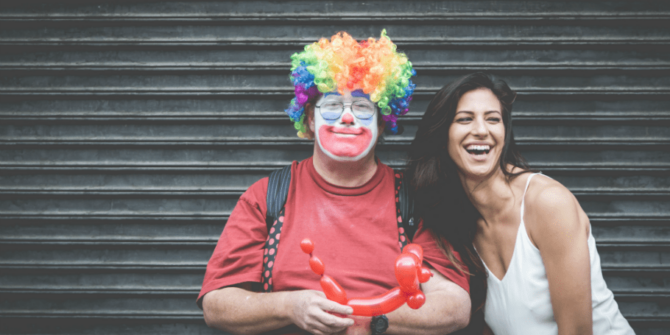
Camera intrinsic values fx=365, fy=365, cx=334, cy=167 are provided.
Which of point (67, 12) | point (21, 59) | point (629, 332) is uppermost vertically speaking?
point (67, 12)

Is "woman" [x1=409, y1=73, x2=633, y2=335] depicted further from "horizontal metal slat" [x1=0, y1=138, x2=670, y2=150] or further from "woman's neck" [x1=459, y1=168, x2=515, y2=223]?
"horizontal metal slat" [x1=0, y1=138, x2=670, y2=150]

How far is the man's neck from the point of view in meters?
2.06

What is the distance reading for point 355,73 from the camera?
1947mm

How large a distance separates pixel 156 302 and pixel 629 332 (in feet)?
10.5

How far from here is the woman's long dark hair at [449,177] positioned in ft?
6.67

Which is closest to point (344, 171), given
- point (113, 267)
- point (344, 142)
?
point (344, 142)

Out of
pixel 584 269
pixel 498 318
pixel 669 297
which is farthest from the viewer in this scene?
pixel 669 297

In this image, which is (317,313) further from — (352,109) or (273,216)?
(352,109)

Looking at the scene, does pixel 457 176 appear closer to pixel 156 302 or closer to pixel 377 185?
pixel 377 185

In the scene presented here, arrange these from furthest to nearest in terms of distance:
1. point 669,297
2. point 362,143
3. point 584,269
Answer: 1. point 669,297
2. point 362,143
3. point 584,269

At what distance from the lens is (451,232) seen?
208cm

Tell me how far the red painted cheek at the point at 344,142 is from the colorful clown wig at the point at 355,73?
20cm

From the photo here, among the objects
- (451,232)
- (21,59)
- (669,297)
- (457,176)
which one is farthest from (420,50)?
(21,59)

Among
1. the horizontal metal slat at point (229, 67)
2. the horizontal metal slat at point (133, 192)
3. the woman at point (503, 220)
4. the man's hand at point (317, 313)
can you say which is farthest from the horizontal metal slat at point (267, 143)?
the man's hand at point (317, 313)
